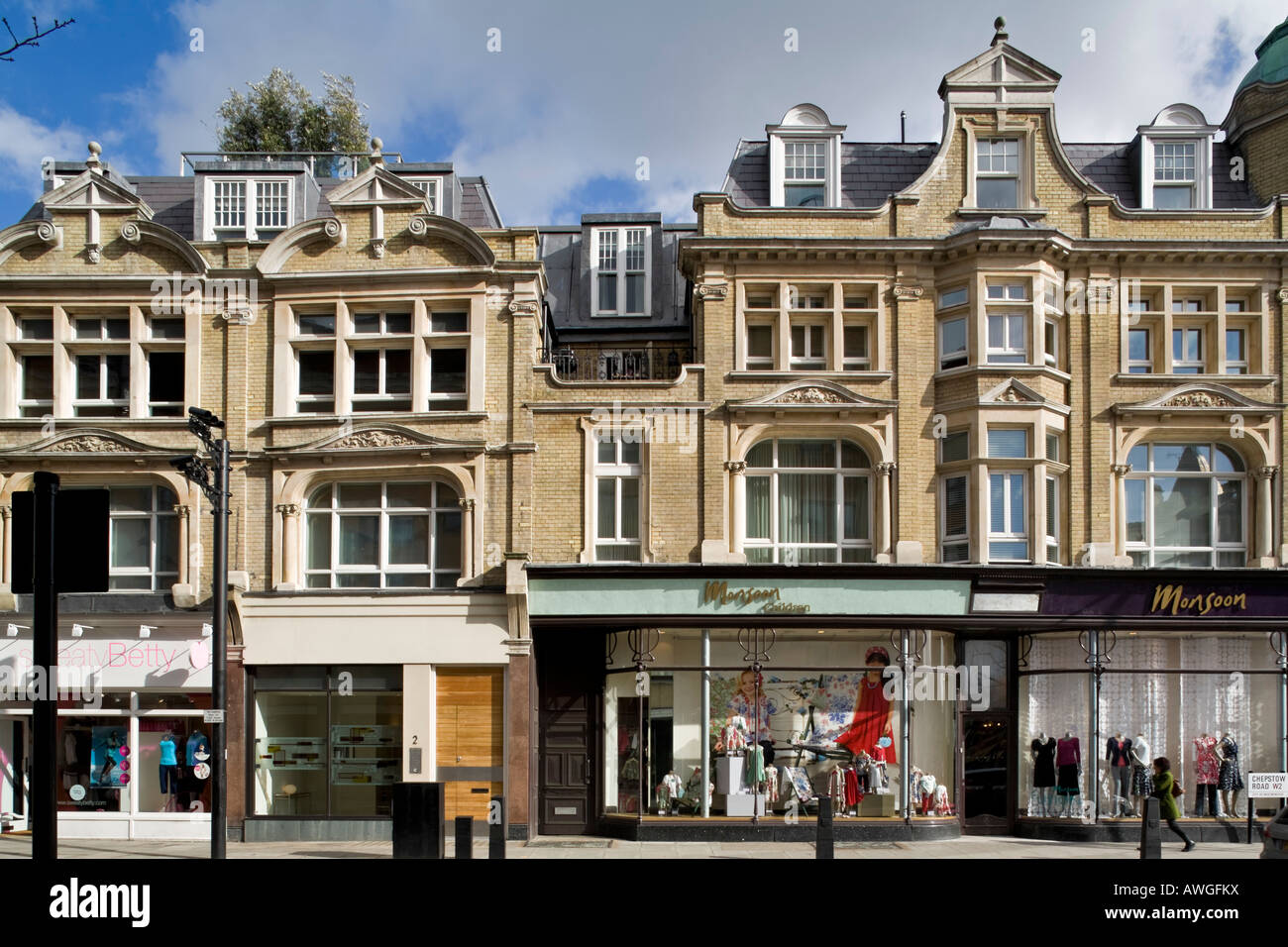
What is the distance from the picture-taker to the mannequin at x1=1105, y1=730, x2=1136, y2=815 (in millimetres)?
20766

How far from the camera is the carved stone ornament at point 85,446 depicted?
22.0 metres

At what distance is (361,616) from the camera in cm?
2127

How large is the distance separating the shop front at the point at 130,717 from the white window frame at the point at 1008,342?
49.4 ft

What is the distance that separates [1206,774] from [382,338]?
16728 millimetres

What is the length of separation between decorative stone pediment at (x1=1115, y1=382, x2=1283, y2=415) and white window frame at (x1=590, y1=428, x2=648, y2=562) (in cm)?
881

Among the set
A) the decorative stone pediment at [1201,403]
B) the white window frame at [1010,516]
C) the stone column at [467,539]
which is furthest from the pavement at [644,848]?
the decorative stone pediment at [1201,403]

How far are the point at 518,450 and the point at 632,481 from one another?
7.10 ft

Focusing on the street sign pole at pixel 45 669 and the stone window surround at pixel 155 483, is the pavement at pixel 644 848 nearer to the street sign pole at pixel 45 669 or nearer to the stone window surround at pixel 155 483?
the stone window surround at pixel 155 483

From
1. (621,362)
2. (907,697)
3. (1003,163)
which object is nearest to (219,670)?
(621,362)

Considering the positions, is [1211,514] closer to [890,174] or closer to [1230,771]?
[1230,771]

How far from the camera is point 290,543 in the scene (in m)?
21.8

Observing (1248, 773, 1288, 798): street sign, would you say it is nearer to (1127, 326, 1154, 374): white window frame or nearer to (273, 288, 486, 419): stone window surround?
(1127, 326, 1154, 374): white window frame

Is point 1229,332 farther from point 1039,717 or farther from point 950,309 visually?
point 1039,717
